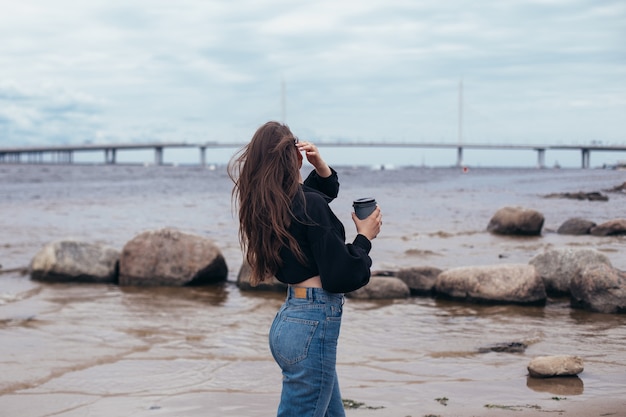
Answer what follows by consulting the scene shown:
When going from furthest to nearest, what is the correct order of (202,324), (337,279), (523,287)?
(523,287) < (202,324) < (337,279)

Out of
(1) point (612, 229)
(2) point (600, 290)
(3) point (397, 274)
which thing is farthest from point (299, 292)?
(1) point (612, 229)

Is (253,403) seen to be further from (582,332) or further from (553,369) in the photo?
(582,332)

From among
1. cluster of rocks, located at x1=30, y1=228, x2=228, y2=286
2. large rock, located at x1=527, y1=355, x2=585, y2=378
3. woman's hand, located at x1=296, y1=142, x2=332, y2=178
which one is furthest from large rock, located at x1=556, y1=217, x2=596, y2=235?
woman's hand, located at x1=296, y1=142, x2=332, y2=178

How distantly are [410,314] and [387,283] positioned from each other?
3.67 ft

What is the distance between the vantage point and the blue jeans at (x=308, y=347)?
10.3 ft

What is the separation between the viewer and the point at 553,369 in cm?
592

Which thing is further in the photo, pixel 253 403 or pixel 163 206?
pixel 163 206

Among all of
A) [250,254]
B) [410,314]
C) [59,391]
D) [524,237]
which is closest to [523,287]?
[410,314]

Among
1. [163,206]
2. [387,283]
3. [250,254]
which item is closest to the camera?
[250,254]

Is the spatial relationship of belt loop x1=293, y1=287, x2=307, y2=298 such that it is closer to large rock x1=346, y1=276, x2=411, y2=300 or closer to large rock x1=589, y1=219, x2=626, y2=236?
large rock x1=346, y1=276, x2=411, y2=300

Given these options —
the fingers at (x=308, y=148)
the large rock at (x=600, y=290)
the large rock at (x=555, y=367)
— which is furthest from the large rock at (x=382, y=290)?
the fingers at (x=308, y=148)

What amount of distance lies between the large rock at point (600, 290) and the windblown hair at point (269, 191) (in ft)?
21.9

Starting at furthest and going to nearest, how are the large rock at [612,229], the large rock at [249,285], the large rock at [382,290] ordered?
1. the large rock at [612,229]
2. the large rock at [249,285]
3. the large rock at [382,290]

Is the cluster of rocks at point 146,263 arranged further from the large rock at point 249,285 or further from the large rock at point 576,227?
the large rock at point 576,227
